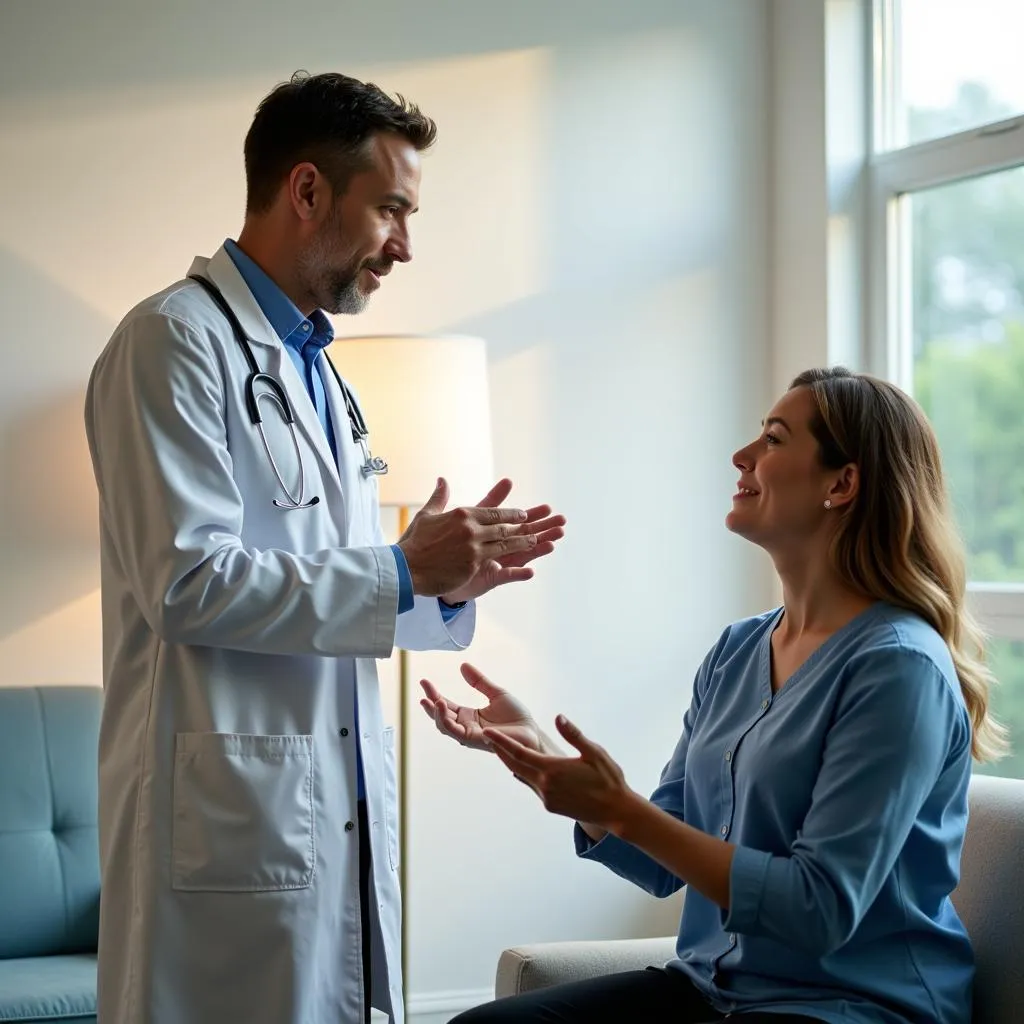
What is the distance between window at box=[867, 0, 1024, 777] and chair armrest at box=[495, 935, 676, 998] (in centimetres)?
151

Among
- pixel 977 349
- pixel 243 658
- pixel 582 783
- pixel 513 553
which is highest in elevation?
pixel 977 349

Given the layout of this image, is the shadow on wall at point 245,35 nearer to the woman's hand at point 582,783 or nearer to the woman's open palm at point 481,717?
the woman's open palm at point 481,717

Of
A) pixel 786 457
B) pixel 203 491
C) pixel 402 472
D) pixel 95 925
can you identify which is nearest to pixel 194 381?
pixel 203 491

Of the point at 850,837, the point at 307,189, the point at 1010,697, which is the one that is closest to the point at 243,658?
the point at 307,189

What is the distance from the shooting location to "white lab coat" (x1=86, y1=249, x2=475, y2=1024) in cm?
170

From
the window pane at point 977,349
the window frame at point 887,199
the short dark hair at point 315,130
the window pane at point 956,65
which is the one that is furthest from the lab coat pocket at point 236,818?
the window pane at point 956,65

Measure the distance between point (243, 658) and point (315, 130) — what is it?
2.47 feet

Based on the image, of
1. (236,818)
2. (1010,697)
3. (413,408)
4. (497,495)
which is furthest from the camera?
(1010,697)

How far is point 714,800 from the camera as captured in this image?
1.93 meters

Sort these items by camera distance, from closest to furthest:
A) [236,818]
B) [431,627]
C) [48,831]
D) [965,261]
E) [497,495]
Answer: [236,818]
[497,495]
[431,627]
[48,831]
[965,261]

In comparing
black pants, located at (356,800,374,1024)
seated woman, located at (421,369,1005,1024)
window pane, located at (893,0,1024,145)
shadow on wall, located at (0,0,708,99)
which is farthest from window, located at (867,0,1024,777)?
black pants, located at (356,800,374,1024)

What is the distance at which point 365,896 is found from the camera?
6.23 feet

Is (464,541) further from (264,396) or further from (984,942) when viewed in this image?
(984,942)

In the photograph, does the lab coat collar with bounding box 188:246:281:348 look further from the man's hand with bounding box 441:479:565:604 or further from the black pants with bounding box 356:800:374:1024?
the black pants with bounding box 356:800:374:1024
